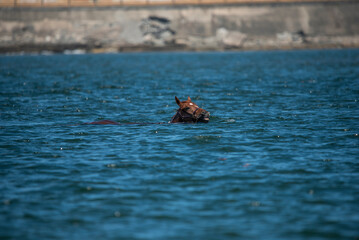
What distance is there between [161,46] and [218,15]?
47.4ft

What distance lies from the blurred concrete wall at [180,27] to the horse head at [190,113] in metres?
87.0

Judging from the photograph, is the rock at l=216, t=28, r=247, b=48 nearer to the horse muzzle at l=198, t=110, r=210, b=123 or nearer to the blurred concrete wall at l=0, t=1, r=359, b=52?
the blurred concrete wall at l=0, t=1, r=359, b=52

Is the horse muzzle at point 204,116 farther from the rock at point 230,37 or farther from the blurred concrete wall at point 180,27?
the rock at point 230,37

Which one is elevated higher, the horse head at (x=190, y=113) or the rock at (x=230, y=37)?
the rock at (x=230, y=37)

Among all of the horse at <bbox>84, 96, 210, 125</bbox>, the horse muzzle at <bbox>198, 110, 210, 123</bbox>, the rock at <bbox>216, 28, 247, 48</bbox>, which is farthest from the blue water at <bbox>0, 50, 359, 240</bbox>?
the rock at <bbox>216, 28, 247, 48</bbox>

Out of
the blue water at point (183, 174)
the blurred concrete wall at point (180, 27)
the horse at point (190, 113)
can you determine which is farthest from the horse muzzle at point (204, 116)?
the blurred concrete wall at point (180, 27)

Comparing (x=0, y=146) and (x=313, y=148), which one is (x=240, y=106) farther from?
(x=0, y=146)

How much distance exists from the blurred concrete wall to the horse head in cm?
8704

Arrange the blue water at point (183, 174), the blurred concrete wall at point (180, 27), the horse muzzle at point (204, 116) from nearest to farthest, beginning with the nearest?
the blue water at point (183, 174) → the horse muzzle at point (204, 116) → the blurred concrete wall at point (180, 27)

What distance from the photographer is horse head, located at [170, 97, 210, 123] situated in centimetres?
1648

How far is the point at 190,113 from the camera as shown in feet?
55.7

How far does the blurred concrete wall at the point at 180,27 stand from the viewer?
100125mm

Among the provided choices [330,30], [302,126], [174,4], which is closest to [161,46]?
[174,4]

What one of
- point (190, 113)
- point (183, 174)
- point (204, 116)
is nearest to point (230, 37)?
point (190, 113)
